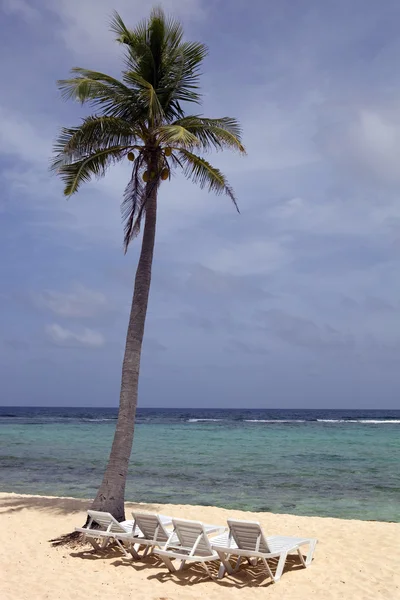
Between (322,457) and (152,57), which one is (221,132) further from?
(322,457)

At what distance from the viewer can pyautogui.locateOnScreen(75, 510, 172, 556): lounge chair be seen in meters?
8.93

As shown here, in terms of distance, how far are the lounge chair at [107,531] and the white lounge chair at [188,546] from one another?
58cm

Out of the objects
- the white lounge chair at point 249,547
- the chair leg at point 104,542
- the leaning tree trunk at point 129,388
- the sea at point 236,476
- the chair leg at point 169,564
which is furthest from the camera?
the sea at point 236,476

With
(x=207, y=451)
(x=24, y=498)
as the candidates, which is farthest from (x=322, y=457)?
(x=24, y=498)

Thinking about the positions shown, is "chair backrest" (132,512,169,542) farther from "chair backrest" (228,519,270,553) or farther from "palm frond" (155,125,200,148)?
"palm frond" (155,125,200,148)

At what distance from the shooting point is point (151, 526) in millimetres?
8781

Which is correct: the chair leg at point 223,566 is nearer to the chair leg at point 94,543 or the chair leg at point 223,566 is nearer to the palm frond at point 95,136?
the chair leg at point 94,543

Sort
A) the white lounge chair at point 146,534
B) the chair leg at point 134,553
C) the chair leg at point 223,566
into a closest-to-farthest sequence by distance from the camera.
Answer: the chair leg at point 223,566, the white lounge chair at point 146,534, the chair leg at point 134,553

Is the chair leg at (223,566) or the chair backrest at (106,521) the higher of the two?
the chair backrest at (106,521)

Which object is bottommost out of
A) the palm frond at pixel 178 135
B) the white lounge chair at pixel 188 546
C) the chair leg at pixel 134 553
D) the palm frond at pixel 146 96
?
the chair leg at pixel 134 553

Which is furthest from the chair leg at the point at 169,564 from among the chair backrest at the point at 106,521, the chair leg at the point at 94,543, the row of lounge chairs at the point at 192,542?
the chair leg at the point at 94,543

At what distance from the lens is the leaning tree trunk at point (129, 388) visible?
33.9ft

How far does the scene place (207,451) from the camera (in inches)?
1276

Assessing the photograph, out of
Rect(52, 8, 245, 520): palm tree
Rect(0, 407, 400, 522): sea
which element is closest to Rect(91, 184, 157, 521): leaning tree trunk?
Rect(52, 8, 245, 520): palm tree
